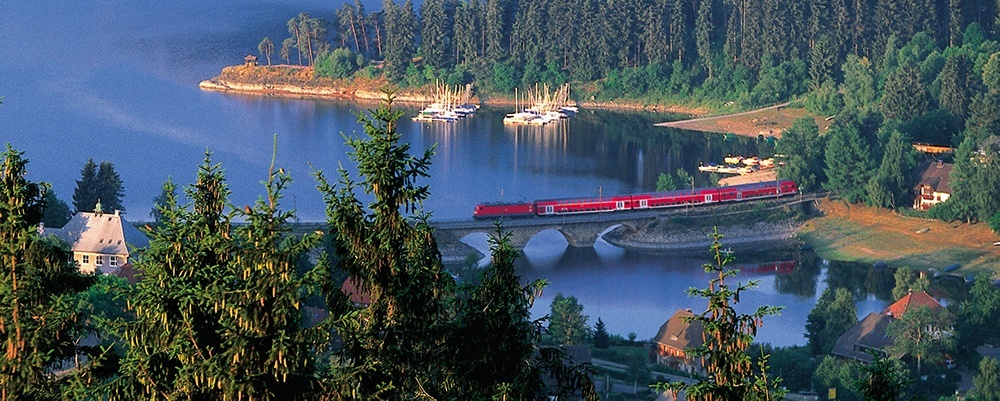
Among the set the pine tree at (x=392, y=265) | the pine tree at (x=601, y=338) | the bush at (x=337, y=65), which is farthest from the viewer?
the bush at (x=337, y=65)

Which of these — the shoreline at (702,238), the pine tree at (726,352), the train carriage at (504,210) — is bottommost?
the shoreline at (702,238)

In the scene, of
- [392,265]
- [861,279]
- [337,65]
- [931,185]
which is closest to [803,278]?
[861,279]

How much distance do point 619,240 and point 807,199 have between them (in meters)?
6.67

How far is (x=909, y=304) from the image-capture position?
3931 centimetres

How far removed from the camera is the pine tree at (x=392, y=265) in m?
12.2

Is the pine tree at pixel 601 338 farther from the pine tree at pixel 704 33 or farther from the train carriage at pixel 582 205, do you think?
the pine tree at pixel 704 33

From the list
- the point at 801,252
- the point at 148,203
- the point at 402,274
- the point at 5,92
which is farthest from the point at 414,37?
the point at 402,274

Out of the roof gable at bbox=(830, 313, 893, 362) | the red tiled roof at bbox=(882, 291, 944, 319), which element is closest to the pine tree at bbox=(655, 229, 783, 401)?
the roof gable at bbox=(830, 313, 893, 362)

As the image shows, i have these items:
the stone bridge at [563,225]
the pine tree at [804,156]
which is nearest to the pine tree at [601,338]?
the stone bridge at [563,225]

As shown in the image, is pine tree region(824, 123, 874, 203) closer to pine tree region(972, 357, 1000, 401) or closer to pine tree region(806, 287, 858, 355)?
pine tree region(806, 287, 858, 355)

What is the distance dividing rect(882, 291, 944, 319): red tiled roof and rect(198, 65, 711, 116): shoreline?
123 feet

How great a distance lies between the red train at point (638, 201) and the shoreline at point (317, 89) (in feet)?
71.7

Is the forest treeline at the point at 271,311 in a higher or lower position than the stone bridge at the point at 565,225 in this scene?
higher

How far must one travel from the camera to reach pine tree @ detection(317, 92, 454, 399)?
1221 cm
